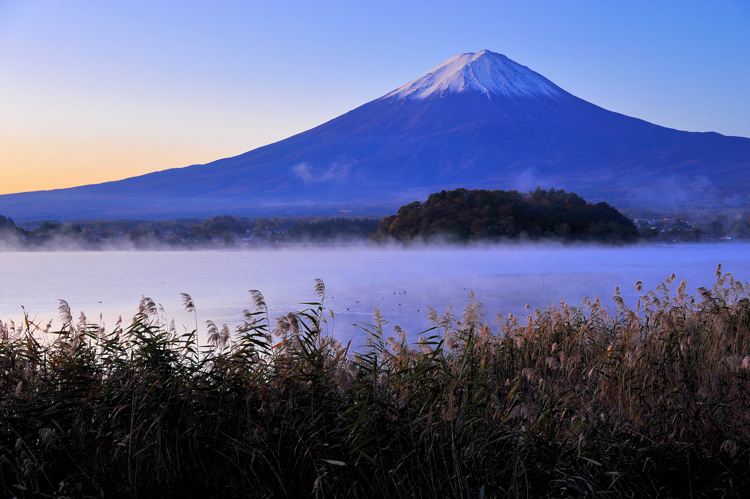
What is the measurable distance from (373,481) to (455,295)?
1054 cm

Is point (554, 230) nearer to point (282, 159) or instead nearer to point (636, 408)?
point (636, 408)

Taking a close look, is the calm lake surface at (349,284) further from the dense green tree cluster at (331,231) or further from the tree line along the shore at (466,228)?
the dense green tree cluster at (331,231)

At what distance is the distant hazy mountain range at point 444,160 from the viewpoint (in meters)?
99.6

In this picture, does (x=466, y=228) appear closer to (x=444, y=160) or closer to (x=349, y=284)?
(x=349, y=284)

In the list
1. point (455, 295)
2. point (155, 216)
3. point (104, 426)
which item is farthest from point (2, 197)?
point (104, 426)

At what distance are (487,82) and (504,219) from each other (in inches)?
4215

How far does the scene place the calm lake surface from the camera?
425 inches

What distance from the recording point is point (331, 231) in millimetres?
40281

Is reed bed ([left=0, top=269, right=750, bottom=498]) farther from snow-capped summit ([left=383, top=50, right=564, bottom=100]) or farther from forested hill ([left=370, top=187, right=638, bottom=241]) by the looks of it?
→ snow-capped summit ([left=383, top=50, right=564, bottom=100])

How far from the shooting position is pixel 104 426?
3.62 metres

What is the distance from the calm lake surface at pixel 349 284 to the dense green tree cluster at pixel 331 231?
14293 mm

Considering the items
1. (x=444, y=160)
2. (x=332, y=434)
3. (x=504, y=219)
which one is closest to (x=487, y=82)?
(x=444, y=160)

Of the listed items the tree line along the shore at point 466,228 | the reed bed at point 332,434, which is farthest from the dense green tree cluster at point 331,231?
the reed bed at point 332,434

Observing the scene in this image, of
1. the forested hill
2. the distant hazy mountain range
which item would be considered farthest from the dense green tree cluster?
the distant hazy mountain range
